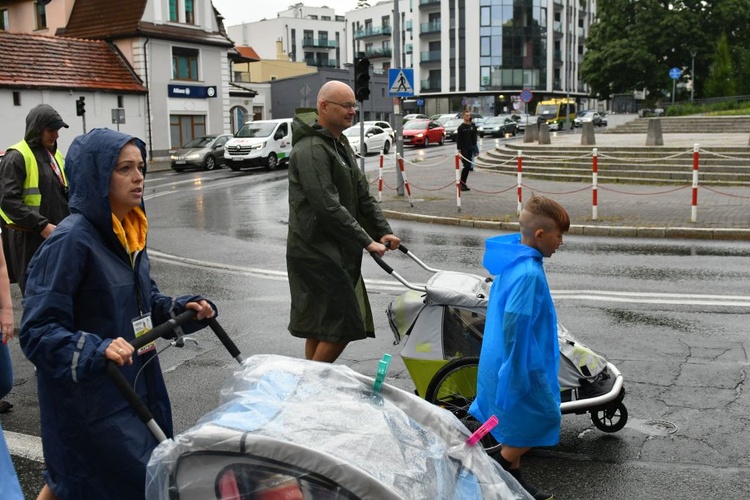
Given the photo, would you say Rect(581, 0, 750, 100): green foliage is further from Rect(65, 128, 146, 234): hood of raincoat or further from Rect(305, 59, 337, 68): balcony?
Rect(65, 128, 146, 234): hood of raincoat

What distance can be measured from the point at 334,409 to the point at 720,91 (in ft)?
165

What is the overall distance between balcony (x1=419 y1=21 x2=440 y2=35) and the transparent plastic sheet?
292ft

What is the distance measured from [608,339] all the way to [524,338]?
3606mm

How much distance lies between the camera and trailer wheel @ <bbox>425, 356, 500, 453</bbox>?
16.0ft

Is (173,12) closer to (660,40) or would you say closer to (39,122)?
(660,40)

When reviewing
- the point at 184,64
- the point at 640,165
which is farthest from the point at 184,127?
the point at 640,165

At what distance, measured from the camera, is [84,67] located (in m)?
38.8

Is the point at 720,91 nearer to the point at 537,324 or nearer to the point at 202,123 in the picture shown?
the point at 202,123

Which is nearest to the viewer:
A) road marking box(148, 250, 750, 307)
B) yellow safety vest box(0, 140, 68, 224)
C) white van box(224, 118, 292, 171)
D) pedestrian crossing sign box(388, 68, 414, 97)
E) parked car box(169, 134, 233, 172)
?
yellow safety vest box(0, 140, 68, 224)

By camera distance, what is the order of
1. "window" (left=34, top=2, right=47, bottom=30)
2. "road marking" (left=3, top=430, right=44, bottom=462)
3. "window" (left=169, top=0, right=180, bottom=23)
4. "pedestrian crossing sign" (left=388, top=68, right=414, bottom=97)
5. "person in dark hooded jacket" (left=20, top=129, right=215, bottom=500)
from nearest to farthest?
"person in dark hooded jacket" (left=20, top=129, right=215, bottom=500) → "road marking" (left=3, top=430, right=44, bottom=462) → "pedestrian crossing sign" (left=388, top=68, right=414, bottom=97) → "window" (left=169, top=0, right=180, bottom=23) → "window" (left=34, top=2, right=47, bottom=30)

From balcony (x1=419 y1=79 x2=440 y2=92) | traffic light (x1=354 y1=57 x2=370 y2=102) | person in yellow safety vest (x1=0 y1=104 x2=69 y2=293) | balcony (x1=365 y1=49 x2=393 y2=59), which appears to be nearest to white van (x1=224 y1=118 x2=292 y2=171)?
traffic light (x1=354 y1=57 x2=370 y2=102)

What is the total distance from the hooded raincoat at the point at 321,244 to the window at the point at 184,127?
126 feet

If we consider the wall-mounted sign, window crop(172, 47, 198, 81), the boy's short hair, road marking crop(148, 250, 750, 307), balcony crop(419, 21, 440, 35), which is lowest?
road marking crop(148, 250, 750, 307)

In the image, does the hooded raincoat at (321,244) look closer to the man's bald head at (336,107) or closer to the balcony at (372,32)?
the man's bald head at (336,107)
